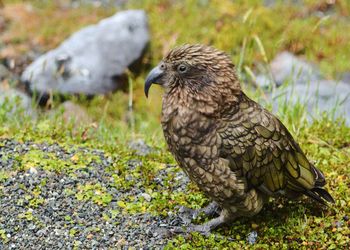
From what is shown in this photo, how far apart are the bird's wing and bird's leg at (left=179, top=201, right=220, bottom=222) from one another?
61 centimetres

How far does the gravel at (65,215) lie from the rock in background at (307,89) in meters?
2.17

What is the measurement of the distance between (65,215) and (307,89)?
345cm

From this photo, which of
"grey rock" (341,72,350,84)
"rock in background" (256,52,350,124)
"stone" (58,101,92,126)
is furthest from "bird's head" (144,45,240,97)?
"grey rock" (341,72,350,84)

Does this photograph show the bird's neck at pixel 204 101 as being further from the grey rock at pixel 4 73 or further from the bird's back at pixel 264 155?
the grey rock at pixel 4 73

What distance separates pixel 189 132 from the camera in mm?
5246

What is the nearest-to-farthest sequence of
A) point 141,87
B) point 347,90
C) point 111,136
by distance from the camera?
point 111,136, point 347,90, point 141,87

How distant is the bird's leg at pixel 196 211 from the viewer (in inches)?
230

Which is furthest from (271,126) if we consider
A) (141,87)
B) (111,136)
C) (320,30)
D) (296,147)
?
(320,30)

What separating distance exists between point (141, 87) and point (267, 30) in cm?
240

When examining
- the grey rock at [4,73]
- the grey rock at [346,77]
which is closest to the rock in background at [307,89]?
the grey rock at [346,77]

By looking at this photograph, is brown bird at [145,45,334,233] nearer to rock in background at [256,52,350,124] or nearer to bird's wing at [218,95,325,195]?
bird's wing at [218,95,325,195]

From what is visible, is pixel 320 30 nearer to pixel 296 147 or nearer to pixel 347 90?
pixel 347 90

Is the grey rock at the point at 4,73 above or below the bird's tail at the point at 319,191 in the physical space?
below

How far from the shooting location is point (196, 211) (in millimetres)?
5879
